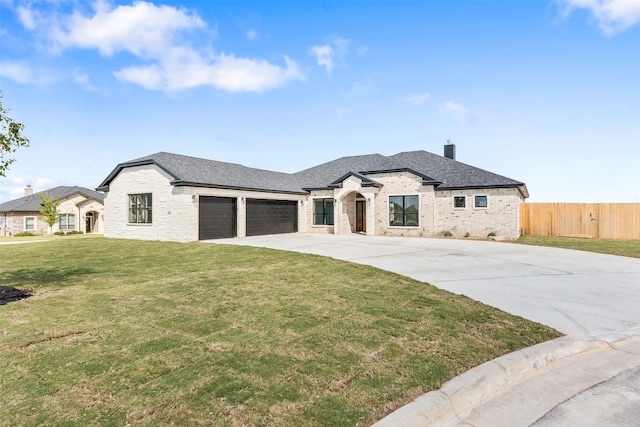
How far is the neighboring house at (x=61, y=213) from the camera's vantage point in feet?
117

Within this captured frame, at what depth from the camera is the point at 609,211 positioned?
73.4 feet

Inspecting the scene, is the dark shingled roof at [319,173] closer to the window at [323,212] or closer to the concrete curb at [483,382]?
the window at [323,212]

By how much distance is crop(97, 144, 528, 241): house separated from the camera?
20.0 m

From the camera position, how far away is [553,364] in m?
4.34

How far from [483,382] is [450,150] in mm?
27888

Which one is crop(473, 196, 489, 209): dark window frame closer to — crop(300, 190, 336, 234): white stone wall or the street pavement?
crop(300, 190, 336, 234): white stone wall

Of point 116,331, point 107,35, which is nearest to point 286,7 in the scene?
point 107,35

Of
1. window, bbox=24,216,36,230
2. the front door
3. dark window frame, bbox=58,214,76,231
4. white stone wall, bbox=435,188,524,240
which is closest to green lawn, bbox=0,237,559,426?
white stone wall, bbox=435,188,524,240

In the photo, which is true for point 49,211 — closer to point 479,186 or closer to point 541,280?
point 479,186

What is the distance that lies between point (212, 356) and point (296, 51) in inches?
579

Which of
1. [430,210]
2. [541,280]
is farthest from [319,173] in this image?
[541,280]

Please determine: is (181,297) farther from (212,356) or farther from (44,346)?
(212,356)

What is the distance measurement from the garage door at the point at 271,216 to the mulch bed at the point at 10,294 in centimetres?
1513

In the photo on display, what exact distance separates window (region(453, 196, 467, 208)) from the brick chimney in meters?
7.24
